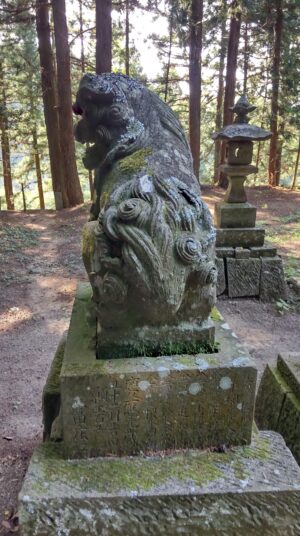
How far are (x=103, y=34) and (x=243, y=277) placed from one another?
21.4 feet

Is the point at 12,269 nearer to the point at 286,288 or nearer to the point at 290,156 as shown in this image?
the point at 286,288

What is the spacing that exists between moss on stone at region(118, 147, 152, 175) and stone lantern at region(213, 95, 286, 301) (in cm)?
383

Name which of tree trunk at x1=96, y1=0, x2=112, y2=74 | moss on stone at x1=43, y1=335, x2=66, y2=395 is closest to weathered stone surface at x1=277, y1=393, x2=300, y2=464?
moss on stone at x1=43, y1=335, x2=66, y2=395

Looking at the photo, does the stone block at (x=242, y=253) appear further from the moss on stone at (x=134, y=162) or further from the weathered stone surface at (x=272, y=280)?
the moss on stone at (x=134, y=162)

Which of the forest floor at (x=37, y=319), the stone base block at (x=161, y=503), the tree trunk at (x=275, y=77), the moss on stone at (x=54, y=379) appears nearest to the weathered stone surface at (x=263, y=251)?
the forest floor at (x=37, y=319)

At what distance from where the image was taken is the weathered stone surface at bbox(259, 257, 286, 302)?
580 cm

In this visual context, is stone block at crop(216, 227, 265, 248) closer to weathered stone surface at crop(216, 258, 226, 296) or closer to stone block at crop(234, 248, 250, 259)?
stone block at crop(234, 248, 250, 259)

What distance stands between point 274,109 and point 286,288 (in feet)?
32.9

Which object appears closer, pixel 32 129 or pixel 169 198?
pixel 169 198

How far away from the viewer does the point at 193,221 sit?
5.60ft

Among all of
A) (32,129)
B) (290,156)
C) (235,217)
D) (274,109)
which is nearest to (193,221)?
(235,217)

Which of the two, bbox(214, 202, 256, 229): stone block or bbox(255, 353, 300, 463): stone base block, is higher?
bbox(214, 202, 256, 229): stone block

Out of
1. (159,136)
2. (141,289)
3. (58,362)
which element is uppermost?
(159,136)

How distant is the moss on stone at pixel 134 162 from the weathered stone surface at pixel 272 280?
410 cm
